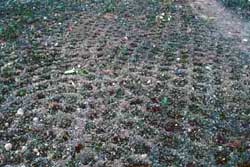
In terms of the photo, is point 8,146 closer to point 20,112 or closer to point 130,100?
point 20,112

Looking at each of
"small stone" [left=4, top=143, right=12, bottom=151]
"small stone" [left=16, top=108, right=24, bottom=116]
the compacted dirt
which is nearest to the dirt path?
the compacted dirt

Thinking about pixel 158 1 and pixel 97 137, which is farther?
pixel 158 1

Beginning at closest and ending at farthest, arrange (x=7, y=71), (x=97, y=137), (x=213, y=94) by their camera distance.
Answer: (x=97, y=137), (x=213, y=94), (x=7, y=71)

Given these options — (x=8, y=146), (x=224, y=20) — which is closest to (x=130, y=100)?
(x=8, y=146)

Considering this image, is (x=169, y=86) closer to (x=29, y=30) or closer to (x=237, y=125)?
(x=237, y=125)

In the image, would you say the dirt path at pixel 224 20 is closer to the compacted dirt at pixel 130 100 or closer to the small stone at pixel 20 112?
the compacted dirt at pixel 130 100

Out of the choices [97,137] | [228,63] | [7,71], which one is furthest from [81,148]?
[228,63]
